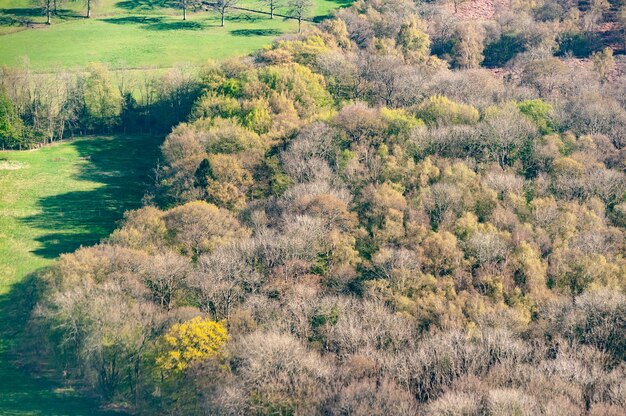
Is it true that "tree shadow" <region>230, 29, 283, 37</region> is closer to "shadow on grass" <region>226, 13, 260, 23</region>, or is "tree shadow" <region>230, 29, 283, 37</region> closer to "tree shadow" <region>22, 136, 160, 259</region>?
"shadow on grass" <region>226, 13, 260, 23</region>

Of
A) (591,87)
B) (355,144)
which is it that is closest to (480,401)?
(355,144)

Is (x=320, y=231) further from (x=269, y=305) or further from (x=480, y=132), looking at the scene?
(x=480, y=132)

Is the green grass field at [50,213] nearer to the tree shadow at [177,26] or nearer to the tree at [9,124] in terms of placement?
the tree at [9,124]

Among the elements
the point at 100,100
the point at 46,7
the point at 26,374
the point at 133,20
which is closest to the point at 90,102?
the point at 100,100

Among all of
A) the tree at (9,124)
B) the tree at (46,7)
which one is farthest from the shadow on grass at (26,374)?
the tree at (46,7)

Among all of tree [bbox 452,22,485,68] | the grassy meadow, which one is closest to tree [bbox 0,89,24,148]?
the grassy meadow
